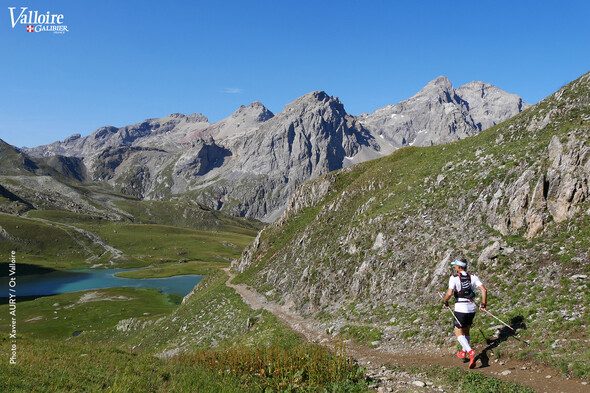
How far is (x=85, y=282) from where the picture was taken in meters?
155

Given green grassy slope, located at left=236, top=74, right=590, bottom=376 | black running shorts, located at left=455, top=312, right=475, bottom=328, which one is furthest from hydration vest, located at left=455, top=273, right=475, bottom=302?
green grassy slope, located at left=236, top=74, right=590, bottom=376

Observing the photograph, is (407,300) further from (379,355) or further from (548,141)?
(548,141)

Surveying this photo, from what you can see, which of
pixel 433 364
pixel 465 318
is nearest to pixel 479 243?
pixel 465 318

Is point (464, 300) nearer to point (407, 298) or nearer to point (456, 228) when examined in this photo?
point (407, 298)

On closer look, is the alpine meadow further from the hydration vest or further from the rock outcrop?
the hydration vest

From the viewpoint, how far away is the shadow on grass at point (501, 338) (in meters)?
14.7

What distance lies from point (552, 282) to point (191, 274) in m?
175

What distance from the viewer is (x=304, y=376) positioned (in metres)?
13.2

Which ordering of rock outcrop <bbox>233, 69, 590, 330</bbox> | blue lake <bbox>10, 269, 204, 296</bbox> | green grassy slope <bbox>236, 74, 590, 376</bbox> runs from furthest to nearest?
blue lake <bbox>10, 269, 204, 296</bbox> < rock outcrop <bbox>233, 69, 590, 330</bbox> < green grassy slope <bbox>236, 74, 590, 376</bbox>

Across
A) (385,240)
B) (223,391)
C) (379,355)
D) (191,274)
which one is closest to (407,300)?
(379,355)

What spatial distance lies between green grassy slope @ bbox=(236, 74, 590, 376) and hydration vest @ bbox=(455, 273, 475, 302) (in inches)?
127

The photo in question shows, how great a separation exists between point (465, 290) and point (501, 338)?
12.9 ft

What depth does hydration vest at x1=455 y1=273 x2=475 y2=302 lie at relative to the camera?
14612mm

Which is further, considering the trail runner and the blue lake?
the blue lake
